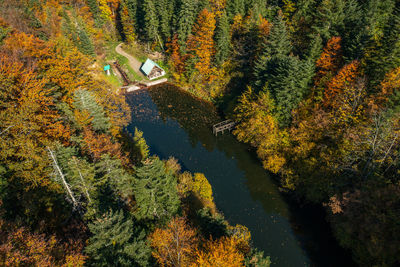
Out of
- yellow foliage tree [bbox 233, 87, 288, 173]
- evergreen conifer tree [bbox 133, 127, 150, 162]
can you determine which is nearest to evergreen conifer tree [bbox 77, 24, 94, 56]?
evergreen conifer tree [bbox 133, 127, 150, 162]

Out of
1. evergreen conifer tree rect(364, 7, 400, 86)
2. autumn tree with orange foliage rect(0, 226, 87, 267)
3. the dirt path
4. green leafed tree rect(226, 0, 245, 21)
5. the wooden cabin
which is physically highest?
evergreen conifer tree rect(364, 7, 400, 86)

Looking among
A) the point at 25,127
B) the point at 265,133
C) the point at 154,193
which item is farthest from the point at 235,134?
the point at 25,127

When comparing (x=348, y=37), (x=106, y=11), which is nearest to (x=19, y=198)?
(x=348, y=37)

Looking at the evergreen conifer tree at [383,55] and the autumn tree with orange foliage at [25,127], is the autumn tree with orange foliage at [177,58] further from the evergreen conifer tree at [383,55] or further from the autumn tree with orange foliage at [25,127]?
the evergreen conifer tree at [383,55]

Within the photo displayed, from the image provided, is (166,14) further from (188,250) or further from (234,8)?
(188,250)

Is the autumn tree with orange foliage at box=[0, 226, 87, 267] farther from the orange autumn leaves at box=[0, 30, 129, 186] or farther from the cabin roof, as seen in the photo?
the cabin roof
